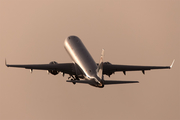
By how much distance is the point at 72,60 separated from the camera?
7050cm

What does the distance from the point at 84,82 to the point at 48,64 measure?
12.7m

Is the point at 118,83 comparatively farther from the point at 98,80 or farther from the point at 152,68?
the point at 152,68

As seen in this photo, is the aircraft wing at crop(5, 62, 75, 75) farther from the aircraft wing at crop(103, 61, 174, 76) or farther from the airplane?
the aircraft wing at crop(103, 61, 174, 76)

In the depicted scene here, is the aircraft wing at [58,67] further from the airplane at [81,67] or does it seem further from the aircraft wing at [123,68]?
the aircraft wing at [123,68]

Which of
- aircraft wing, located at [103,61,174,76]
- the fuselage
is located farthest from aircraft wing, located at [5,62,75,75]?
aircraft wing, located at [103,61,174,76]

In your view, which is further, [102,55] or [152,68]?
[152,68]

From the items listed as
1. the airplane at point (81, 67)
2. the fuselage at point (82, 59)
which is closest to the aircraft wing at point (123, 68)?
the airplane at point (81, 67)

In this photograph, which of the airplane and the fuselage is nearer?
the fuselage

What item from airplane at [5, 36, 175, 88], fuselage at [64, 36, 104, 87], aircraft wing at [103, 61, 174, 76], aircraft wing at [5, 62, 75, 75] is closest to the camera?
fuselage at [64, 36, 104, 87]

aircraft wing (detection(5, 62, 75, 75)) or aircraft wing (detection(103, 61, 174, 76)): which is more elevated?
aircraft wing (detection(5, 62, 75, 75))

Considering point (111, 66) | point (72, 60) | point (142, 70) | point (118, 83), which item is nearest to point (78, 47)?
point (72, 60)

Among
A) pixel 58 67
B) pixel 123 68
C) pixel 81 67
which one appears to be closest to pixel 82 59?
pixel 81 67

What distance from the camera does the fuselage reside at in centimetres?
5997

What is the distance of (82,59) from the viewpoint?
66.1 metres
